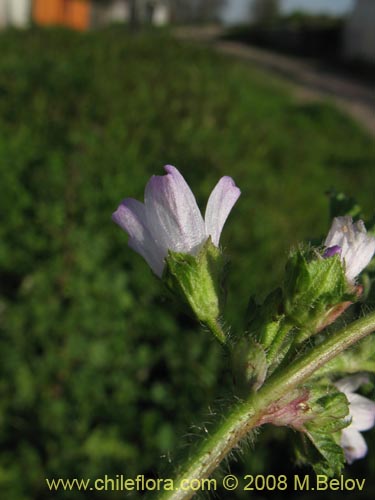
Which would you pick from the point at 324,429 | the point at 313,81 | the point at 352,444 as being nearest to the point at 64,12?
the point at 313,81

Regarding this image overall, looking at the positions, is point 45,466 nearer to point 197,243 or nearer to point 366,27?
point 197,243

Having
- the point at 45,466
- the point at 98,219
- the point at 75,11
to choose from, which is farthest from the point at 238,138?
the point at 75,11

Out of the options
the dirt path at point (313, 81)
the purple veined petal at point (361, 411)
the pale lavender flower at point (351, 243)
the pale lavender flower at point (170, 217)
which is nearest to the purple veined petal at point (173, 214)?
the pale lavender flower at point (170, 217)

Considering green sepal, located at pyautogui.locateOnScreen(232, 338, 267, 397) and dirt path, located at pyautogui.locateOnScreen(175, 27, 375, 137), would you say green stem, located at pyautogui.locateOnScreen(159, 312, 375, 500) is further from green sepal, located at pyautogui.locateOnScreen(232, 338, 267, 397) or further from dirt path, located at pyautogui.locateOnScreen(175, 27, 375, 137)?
A: dirt path, located at pyautogui.locateOnScreen(175, 27, 375, 137)

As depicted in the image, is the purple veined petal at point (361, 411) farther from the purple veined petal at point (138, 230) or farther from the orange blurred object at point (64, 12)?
the orange blurred object at point (64, 12)

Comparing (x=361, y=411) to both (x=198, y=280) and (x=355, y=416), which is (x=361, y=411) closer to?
(x=355, y=416)

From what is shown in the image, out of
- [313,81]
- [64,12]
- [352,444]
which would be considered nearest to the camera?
[352,444]
